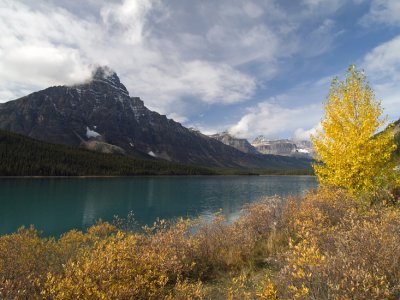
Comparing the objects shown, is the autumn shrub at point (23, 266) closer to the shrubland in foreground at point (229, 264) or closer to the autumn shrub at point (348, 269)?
the shrubland in foreground at point (229, 264)

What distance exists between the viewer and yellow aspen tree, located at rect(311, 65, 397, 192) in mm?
15625

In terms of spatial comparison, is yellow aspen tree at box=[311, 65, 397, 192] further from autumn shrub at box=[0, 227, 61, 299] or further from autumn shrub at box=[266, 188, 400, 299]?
autumn shrub at box=[0, 227, 61, 299]

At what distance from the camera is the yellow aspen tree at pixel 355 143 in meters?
15.6

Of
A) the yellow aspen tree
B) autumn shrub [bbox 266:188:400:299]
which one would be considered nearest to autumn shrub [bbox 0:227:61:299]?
autumn shrub [bbox 266:188:400:299]

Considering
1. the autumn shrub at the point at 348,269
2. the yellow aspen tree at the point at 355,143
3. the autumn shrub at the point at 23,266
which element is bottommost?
the autumn shrub at the point at 23,266

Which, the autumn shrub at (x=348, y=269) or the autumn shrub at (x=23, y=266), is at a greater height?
the autumn shrub at (x=348, y=269)

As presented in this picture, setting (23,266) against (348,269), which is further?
(23,266)

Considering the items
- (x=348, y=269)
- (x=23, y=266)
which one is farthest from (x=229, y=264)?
(x=23, y=266)

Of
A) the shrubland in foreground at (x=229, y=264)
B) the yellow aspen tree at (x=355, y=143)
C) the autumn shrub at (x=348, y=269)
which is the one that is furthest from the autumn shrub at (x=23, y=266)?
the yellow aspen tree at (x=355, y=143)

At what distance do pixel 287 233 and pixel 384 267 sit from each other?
7308 mm

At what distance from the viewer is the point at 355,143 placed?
613 inches

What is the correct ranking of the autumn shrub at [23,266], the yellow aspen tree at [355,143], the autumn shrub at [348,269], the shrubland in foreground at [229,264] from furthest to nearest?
the yellow aspen tree at [355,143] → the autumn shrub at [23,266] → the shrubland in foreground at [229,264] → the autumn shrub at [348,269]

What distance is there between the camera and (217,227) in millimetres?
14758

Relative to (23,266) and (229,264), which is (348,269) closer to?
(229,264)
